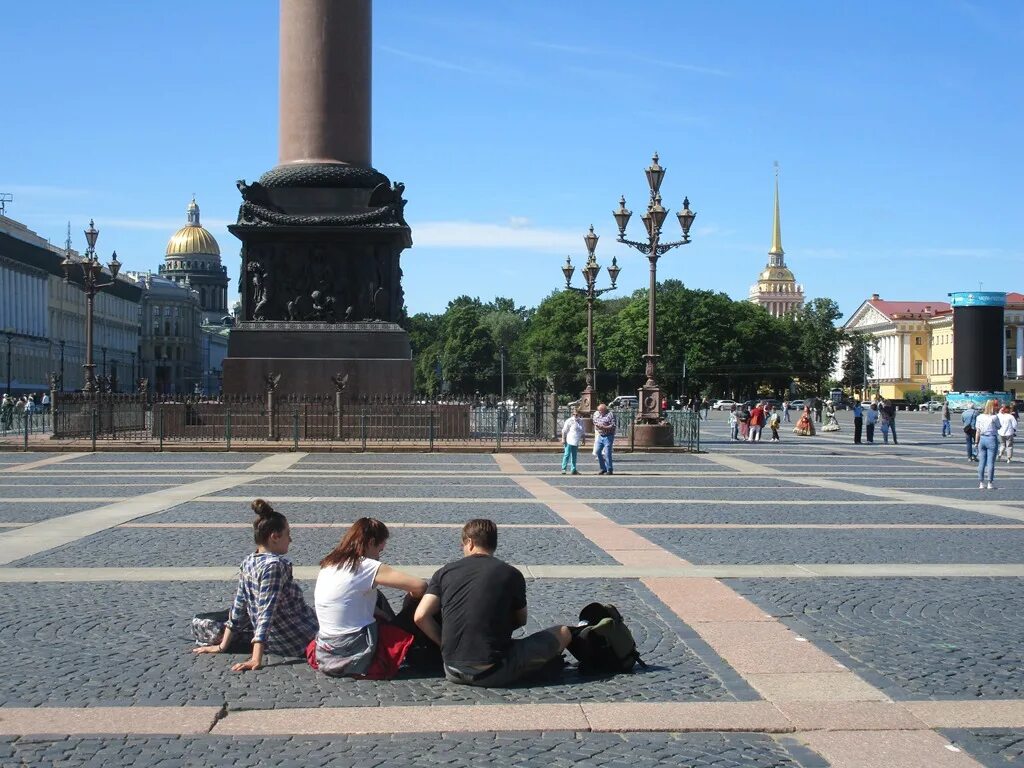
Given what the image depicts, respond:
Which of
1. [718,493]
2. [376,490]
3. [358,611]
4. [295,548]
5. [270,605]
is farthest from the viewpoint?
[718,493]

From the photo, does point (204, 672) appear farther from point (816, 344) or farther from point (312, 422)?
point (816, 344)

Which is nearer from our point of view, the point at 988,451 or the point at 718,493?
the point at 718,493

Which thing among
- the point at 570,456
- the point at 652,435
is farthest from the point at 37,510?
the point at 652,435

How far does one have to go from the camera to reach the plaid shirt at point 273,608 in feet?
25.4

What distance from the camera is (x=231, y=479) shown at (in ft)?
72.1

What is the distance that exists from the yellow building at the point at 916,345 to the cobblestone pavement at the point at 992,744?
5927 inches

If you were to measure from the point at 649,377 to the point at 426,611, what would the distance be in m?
27.3

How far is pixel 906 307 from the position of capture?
178500 mm

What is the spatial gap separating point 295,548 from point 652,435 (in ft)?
73.8

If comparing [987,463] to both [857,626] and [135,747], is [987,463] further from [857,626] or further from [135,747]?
[135,747]

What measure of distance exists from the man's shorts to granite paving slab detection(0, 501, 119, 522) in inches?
369

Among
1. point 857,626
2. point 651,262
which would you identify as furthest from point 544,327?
point 857,626

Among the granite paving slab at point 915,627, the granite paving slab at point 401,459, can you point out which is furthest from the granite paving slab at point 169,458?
the granite paving slab at point 915,627

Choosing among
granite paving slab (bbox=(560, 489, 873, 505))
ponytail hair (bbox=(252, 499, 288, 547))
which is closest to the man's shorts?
ponytail hair (bbox=(252, 499, 288, 547))
